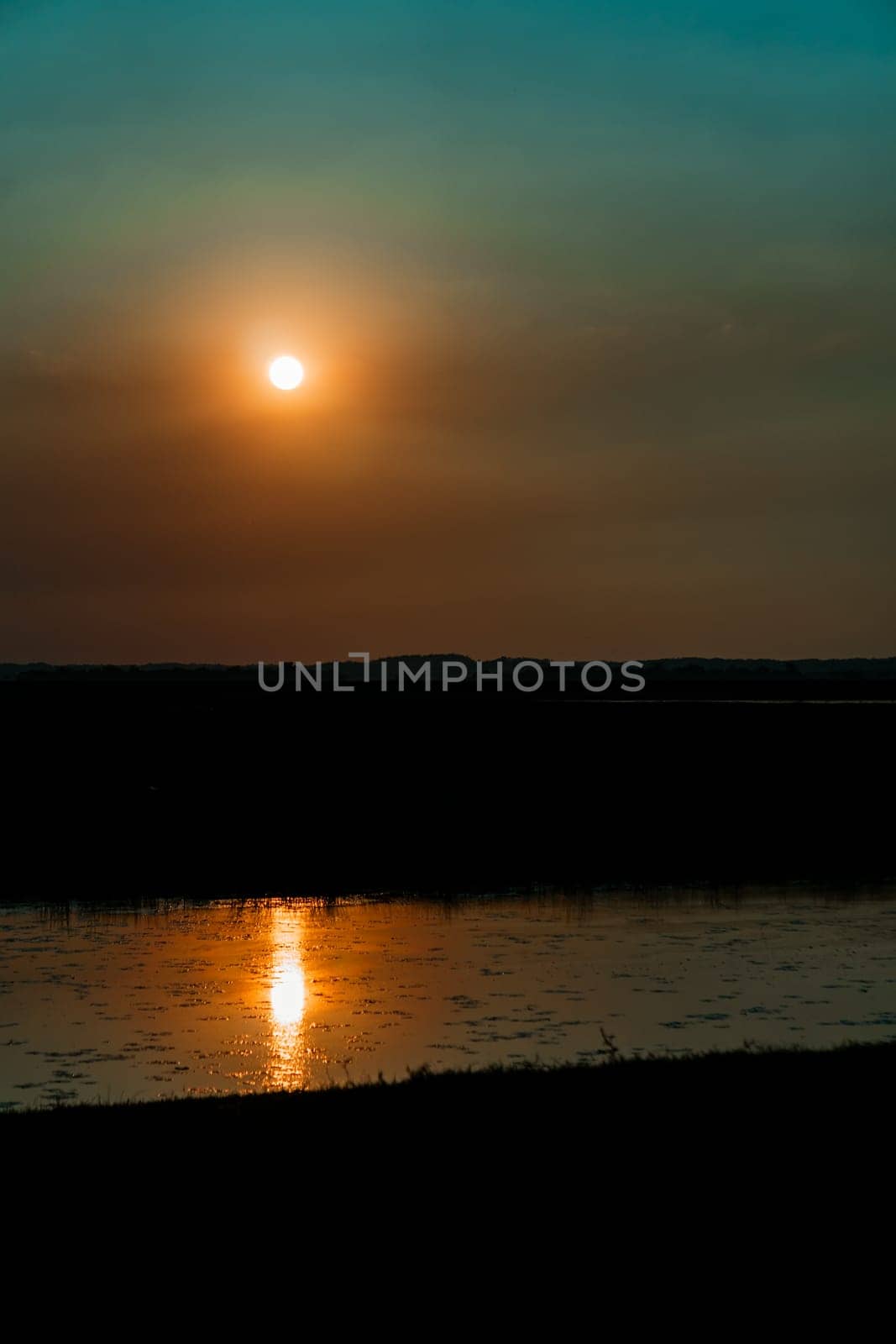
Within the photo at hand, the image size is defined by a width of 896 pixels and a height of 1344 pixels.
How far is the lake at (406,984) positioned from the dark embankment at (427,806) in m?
2.88

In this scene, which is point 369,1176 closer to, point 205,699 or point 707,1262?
point 707,1262

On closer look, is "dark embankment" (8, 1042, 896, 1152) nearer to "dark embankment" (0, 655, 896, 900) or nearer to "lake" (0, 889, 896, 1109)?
"lake" (0, 889, 896, 1109)

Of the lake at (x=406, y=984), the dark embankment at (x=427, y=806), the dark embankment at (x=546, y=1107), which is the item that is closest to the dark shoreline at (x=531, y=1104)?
the dark embankment at (x=546, y=1107)

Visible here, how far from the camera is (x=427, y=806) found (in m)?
37.1

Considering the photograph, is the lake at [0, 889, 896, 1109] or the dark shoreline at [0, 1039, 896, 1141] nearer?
the dark shoreline at [0, 1039, 896, 1141]

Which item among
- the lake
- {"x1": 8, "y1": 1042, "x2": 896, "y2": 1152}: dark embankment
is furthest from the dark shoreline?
the lake

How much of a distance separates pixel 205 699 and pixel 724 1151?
10158 cm

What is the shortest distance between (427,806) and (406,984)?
64.6ft

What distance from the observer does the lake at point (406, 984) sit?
13.8 meters

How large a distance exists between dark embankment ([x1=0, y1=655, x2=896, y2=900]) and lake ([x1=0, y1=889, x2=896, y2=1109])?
9.43ft

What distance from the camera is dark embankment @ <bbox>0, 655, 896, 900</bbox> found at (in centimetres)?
2714

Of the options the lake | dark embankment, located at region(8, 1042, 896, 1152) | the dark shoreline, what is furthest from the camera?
the lake

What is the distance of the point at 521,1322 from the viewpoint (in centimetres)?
694

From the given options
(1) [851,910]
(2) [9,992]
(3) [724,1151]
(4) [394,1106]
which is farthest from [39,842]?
(3) [724,1151]
